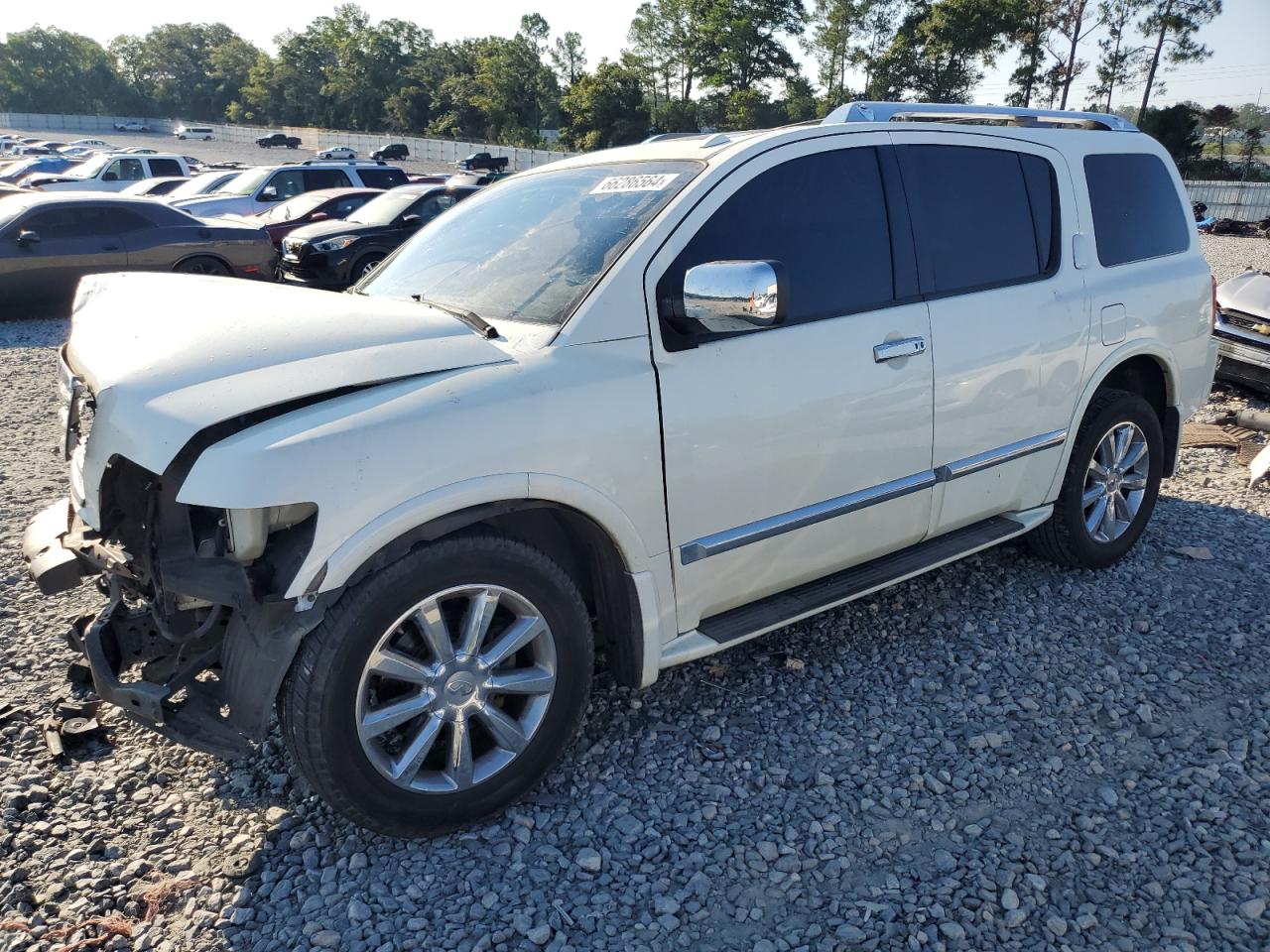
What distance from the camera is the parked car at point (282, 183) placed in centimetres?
1653

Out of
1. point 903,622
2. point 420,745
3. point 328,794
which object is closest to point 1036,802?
point 903,622

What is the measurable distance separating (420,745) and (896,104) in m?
3.16

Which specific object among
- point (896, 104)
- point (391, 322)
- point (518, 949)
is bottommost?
point (518, 949)

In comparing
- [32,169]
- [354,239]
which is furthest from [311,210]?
[32,169]

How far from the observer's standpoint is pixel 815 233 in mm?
3299

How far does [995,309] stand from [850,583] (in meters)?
1.25

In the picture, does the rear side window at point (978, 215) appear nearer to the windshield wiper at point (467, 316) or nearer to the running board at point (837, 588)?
the running board at point (837, 588)

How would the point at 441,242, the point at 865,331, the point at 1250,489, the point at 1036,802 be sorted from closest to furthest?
the point at 1036,802 < the point at 865,331 < the point at 441,242 < the point at 1250,489

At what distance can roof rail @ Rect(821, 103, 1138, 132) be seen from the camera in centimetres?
363

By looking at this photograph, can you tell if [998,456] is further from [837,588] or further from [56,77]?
[56,77]

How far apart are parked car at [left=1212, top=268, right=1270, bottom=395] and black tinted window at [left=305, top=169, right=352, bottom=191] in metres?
15.1

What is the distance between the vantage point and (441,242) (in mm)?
3764

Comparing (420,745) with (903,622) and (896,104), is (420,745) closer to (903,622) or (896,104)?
(903,622)

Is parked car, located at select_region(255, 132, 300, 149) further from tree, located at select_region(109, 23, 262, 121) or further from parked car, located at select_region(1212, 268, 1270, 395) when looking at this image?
parked car, located at select_region(1212, 268, 1270, 395)
